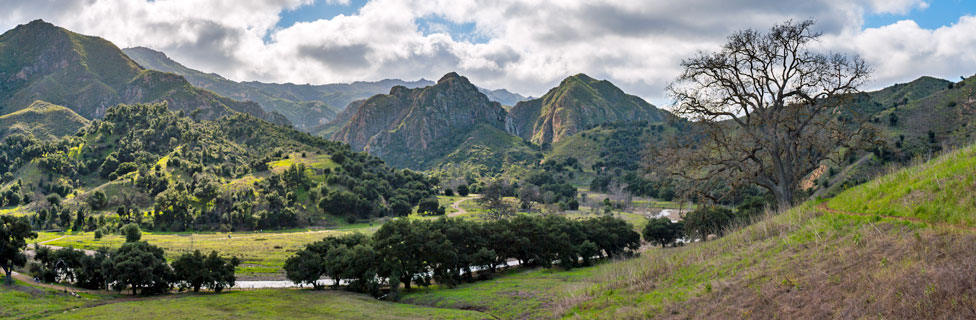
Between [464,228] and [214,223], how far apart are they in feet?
340

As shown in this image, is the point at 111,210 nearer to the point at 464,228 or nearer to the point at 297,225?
the point at 297,225

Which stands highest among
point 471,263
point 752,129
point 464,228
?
point 752,129

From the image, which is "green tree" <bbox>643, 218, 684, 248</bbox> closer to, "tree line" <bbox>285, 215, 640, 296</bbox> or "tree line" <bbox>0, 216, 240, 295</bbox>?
"tree line" <bbox>285, 215, 640, 296</bbox>

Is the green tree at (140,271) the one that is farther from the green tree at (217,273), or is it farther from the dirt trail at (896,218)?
the dirt trail at (896,218)

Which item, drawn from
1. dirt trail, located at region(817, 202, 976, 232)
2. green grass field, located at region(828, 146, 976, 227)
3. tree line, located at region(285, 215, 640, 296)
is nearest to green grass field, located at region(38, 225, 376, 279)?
tree line, located at region(285, 215, 640, 296)

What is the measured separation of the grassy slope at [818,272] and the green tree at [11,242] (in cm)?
6170

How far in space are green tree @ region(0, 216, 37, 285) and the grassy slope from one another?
202 ft

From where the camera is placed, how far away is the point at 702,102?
3234 centimetres

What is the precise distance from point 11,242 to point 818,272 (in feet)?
247

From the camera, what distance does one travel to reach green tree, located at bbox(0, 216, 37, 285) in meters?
53.0

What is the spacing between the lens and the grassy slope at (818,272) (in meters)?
13.1

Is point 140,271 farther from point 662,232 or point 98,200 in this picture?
point 98,200

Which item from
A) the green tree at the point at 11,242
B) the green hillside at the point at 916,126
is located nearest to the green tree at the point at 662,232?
the green hillside at the point at 916,126

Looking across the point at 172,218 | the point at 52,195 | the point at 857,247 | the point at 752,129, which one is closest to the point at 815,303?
the point at 857,247
